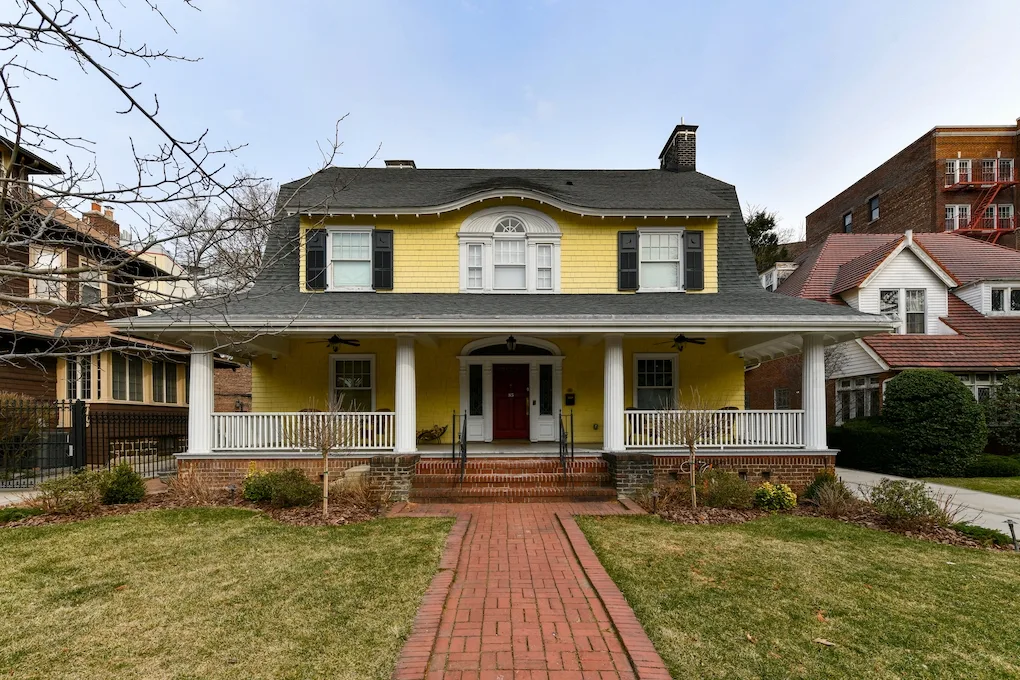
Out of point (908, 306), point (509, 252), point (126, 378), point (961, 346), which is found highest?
point (509, 252)

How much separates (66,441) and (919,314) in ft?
83.5

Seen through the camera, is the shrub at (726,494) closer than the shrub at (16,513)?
No

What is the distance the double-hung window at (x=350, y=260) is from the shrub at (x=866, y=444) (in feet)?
43.1

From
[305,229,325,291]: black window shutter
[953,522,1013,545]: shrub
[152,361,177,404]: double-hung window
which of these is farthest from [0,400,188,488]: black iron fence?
[953,522,1013,545]: shrub

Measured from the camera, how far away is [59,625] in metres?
4.85

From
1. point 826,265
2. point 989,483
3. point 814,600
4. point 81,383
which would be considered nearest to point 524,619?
point 814,600

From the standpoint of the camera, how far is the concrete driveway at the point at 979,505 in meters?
8.70

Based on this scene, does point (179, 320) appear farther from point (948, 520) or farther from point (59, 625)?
point (948, 520)

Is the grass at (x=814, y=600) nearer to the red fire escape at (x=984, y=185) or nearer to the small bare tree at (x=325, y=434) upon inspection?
the small bare tree at (x=325, y=434)

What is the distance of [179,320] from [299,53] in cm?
548

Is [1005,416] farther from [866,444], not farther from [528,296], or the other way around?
[528,296]

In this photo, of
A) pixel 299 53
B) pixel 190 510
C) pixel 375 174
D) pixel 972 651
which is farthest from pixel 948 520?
pixel 375 174

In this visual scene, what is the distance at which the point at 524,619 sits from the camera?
492cm

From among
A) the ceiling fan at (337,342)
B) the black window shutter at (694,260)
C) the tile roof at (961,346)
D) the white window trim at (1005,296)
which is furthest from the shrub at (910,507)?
the white window trim at (1005,296)
